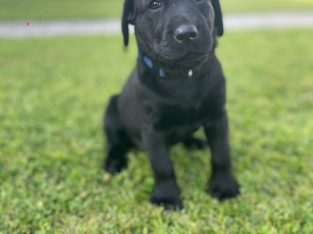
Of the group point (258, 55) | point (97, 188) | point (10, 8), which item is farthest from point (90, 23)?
point (97, 188)

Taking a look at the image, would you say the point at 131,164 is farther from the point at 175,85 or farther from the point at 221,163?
the point at 175,85

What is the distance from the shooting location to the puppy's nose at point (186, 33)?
2514 mm

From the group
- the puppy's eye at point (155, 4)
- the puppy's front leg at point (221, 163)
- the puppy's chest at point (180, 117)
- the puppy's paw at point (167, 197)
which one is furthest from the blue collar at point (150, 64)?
the puppy's paw at point (167, 197)

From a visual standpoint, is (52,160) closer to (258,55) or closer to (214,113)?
(214,113)

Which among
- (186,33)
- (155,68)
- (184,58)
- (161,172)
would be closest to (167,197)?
(161,172)

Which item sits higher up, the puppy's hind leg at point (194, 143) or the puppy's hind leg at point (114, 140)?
the puppy's hind leg at point (114, 140)

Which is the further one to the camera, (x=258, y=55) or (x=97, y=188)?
(x=258, y=55)

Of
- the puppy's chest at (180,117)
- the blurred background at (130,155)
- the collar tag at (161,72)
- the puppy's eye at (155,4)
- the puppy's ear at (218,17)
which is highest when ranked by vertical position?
the puppy's eye at (155,4)

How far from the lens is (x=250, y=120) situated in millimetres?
4613

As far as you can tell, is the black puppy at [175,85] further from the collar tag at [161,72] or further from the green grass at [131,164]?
the green grass at [131,164]

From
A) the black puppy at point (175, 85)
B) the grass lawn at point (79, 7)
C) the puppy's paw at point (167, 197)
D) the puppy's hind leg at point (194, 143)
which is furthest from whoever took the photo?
the grass lawn at point (79, 7)

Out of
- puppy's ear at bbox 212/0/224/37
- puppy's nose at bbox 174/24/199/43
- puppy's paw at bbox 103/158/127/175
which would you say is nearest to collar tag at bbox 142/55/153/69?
puppy's nose at bbox 174/24/199/43

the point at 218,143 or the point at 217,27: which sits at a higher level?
the point at 217,27

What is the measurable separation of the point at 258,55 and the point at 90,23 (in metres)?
6.68
